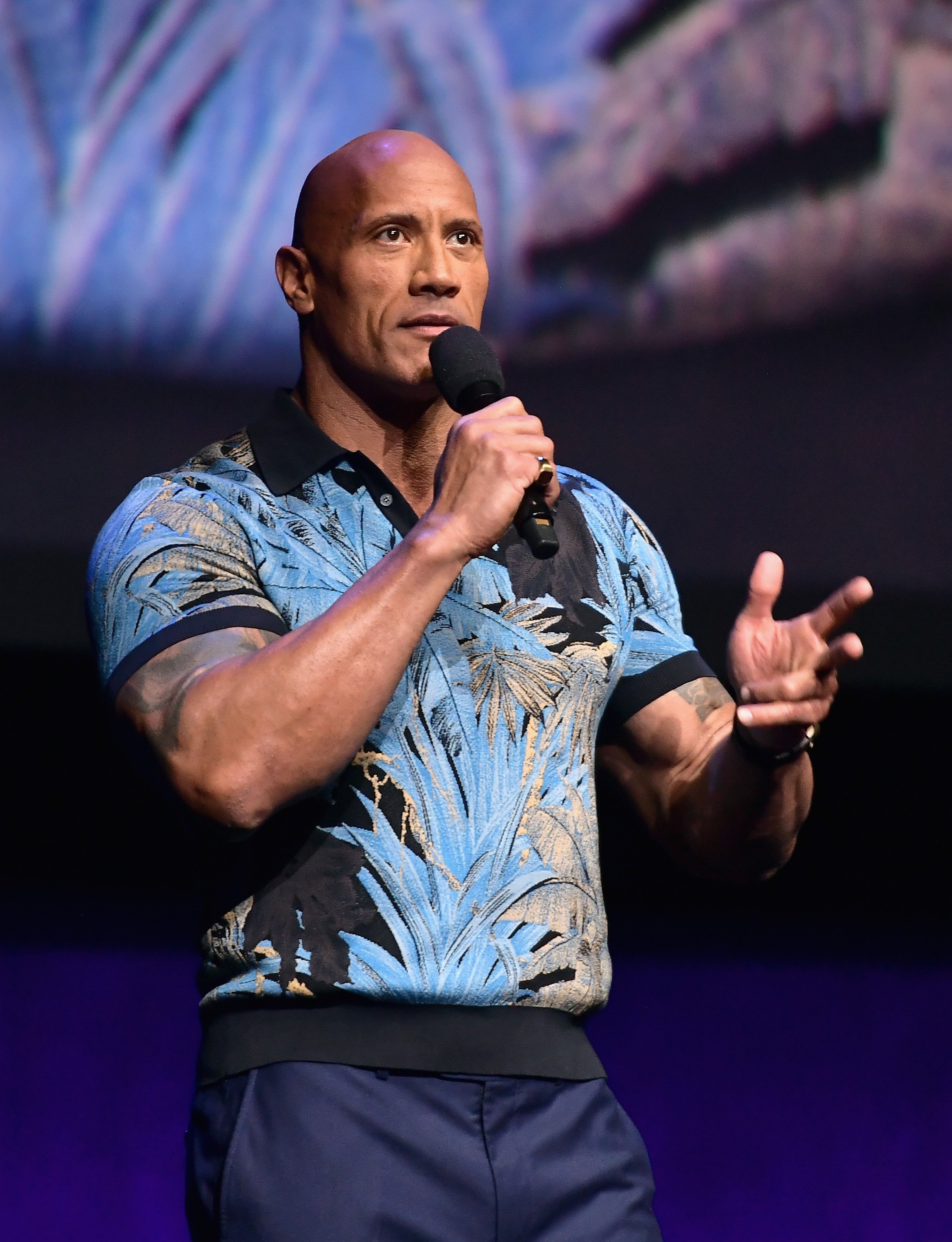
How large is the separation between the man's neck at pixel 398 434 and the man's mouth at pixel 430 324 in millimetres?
80

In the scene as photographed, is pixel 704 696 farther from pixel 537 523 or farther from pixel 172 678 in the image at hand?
pixel 172 678

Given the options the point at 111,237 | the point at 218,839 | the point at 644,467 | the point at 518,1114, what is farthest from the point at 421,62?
the point at 518,1114

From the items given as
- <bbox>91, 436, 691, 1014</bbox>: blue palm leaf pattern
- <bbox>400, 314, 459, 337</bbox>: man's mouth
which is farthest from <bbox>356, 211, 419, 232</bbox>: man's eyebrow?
<bbox>91, 436, 691, 1014</bbox>: blue palm leaf pattern

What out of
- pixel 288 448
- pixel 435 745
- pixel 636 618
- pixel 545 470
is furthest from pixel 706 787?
pixel 288 448

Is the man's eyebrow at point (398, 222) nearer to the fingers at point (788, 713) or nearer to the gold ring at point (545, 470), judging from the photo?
the gold ring at point (545, 470)

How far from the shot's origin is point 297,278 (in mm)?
1761

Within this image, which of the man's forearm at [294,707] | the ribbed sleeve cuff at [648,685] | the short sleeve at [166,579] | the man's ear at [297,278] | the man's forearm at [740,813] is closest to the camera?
the man's forearm at [294,707]

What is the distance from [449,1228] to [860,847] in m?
1.46

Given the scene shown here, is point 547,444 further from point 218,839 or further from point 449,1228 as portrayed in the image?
point 449,1228

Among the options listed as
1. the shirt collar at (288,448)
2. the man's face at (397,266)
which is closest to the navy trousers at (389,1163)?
the shirt collar at (288,448)

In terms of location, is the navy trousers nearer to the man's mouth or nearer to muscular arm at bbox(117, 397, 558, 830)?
muscular arm at bbox(117, 397, 558, 830)

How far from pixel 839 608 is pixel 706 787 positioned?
10.8 inches

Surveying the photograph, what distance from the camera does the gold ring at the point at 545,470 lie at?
132cm

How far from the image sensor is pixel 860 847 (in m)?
2.58
